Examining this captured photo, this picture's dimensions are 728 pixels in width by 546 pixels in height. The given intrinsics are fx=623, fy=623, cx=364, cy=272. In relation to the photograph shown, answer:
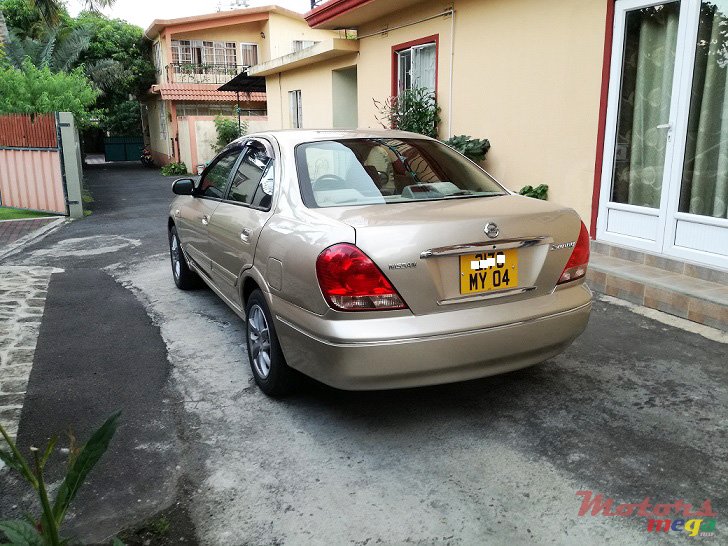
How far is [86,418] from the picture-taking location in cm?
343

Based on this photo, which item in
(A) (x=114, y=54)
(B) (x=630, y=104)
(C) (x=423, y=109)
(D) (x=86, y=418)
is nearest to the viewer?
(D) (x=86, y=418)

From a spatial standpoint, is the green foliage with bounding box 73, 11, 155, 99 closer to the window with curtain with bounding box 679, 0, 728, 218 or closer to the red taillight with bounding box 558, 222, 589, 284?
the window with curtain with bounding box 679, 0, 728, 218

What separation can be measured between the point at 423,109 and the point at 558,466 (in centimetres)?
711

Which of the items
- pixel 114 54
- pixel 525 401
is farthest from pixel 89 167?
pixel 525 401

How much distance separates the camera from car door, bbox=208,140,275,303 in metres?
3.72

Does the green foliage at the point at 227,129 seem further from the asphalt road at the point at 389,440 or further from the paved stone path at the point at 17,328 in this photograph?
the asphalt road at the point at 389,440

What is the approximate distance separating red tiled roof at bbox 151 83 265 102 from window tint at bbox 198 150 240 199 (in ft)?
66.5

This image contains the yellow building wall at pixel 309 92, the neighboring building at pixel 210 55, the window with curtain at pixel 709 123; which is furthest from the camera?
the neighboring building at pixel 210 55

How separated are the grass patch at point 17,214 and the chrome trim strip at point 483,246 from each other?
1033 cm

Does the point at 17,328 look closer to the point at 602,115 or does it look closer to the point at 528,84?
the point at 602,115

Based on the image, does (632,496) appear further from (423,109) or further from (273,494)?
(423,109)

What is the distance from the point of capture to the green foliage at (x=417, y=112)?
9.12 metres

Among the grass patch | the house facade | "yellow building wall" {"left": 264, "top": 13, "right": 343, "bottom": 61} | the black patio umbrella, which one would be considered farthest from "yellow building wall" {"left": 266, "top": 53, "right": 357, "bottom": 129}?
"yellow building wall" {"left": 264, "top": 13, "right": 343, "bottom": 61}

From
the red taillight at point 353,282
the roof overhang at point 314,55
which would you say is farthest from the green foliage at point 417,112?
the red taillight at point 353,282
